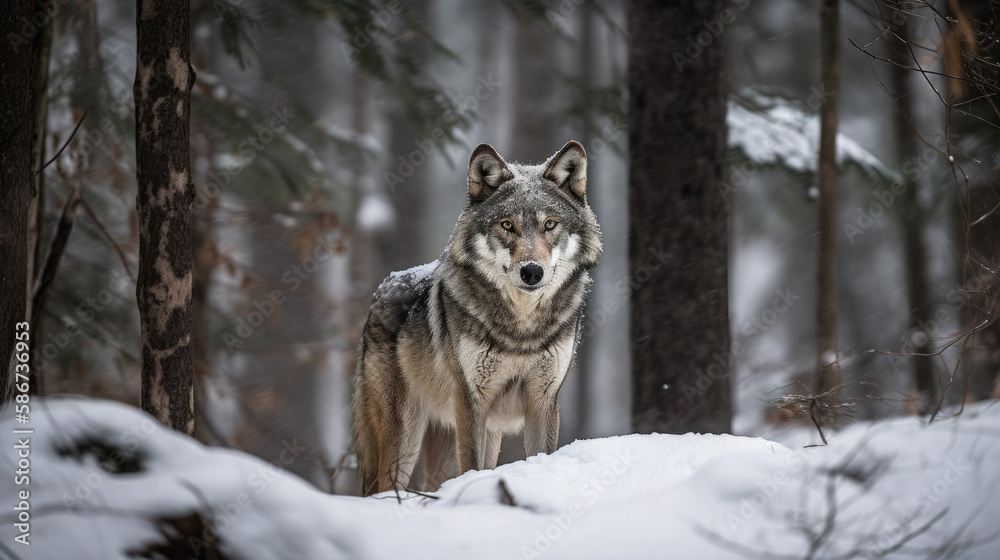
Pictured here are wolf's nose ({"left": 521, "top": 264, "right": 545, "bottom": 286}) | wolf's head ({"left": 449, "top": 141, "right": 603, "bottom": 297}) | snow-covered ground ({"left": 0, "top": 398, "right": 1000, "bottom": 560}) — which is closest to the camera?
snow-covered ground ({"left": 0, "top": 398, "right": 1000, "bottom": 560})

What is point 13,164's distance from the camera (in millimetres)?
3469

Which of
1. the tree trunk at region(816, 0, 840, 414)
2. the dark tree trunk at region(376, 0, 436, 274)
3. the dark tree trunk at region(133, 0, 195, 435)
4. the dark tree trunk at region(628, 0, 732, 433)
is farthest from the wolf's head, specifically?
the dark tree trunk at region(376, 0, 436, 274)

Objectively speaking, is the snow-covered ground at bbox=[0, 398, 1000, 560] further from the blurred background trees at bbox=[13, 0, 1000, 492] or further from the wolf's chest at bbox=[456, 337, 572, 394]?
the wolf's chest at bbox=[456, 337, 572, 394]

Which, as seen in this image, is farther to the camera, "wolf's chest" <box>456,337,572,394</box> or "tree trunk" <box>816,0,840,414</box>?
"tree trunk" <box>816,0,840,414</box>

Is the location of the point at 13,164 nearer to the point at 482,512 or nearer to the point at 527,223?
the point at 527,223

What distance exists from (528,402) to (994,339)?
6.28 metres

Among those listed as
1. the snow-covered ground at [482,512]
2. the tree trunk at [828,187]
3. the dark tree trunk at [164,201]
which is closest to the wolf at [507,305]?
the dark tree trunk at [164,201]

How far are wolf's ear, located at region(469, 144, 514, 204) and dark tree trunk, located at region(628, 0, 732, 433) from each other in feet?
5.58

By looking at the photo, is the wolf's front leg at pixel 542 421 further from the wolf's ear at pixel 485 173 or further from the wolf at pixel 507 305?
the wolf's ear at pixel 485 173

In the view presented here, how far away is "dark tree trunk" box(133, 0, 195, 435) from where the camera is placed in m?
3.49

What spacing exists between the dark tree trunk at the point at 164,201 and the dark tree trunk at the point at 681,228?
11.7ft

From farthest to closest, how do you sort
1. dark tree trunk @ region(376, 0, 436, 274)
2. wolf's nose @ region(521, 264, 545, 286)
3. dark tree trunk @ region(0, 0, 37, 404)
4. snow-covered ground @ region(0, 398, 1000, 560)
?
dark tree trunk @ region(376, 0, 436, 274) → wolf's nose @ region(521, 264, 545, 286) → dark tree trunk @ region(0, 0, 37, 404) → snow-covered ground @ region(0, 398, 1000, 560)

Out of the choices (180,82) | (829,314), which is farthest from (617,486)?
(829,314)

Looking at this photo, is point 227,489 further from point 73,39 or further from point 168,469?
point 73,39
